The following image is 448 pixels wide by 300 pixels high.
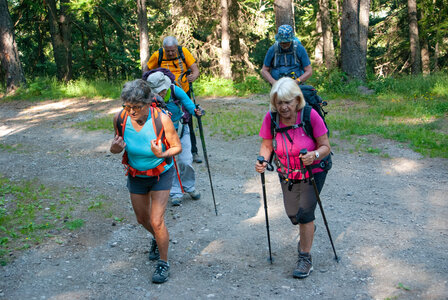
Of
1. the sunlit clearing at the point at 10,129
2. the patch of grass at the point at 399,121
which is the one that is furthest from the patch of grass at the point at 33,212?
the patch of grass at the point at 399,121

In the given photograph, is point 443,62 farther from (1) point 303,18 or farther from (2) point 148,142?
(2) point 148,142

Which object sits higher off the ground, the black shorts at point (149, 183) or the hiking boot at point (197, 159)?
the black shorts at point (149, 183)

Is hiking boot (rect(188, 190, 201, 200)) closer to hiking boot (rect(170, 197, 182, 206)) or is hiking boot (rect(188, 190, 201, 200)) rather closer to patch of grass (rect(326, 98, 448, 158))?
hiking boot (rect(170, 197, 182, 206))

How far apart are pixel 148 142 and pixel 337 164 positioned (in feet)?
16.5

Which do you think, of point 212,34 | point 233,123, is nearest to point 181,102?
point 233,123

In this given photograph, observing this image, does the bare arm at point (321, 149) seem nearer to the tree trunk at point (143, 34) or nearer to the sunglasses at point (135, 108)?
the sunglasses at point (135, 108)

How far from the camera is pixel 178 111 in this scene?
20.4 feet

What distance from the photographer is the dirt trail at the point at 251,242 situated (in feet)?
13.8

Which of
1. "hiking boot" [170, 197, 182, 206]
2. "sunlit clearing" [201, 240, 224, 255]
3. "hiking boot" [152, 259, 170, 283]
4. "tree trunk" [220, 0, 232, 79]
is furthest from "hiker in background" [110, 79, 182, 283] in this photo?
"tree trunk" [220, 0, 232, 79]

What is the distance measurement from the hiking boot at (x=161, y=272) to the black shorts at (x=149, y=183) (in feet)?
2.60

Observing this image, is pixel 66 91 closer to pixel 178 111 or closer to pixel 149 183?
pixel 178 111

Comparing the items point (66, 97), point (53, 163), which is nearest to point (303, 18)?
point (66, 97)

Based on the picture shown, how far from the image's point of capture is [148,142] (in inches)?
161

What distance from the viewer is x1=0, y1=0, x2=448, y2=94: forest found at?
17.0 m
